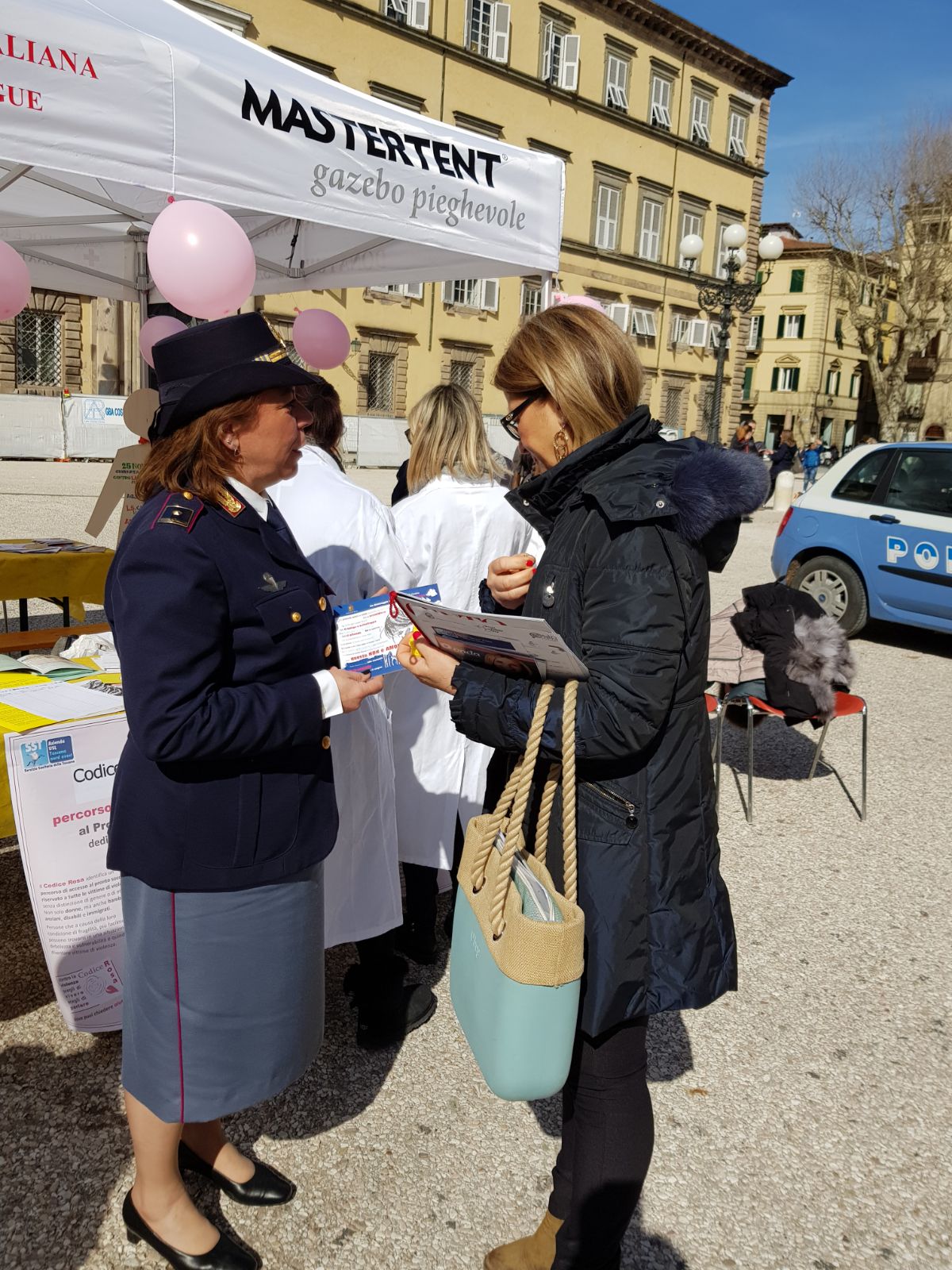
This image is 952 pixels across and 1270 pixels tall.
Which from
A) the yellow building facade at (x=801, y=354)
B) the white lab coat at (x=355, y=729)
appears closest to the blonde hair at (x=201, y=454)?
the white lab coat at (x=355, y=729)

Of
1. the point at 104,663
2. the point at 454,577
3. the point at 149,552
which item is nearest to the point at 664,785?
the point at 149,552

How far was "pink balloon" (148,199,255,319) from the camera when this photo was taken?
10.5ft

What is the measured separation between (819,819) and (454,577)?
2.54 metres

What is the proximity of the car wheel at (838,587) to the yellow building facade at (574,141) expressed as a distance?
16.6 metres

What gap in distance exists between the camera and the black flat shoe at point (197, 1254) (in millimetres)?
1911

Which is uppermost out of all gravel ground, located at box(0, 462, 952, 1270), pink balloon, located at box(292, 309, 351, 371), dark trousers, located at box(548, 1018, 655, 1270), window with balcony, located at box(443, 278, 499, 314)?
window with balcony, located at box(443, 278, 499, 314)

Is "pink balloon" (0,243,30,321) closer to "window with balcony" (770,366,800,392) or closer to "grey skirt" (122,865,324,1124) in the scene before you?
"grey skirt" (122,865,324,1124)

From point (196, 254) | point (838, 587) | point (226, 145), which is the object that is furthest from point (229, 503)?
point (838, 587)

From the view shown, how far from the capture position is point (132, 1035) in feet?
6.09

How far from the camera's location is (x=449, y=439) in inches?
124

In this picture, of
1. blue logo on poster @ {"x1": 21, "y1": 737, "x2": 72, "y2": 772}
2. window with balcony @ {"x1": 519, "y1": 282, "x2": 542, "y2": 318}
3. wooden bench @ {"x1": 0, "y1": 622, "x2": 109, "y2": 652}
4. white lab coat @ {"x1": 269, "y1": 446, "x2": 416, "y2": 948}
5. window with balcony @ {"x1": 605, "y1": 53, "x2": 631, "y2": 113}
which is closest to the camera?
blue logo on poster @ {"x1": 21, "y1": 737, "x2": 72, "y2": 772}

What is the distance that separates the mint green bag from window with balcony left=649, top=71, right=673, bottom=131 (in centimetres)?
3707

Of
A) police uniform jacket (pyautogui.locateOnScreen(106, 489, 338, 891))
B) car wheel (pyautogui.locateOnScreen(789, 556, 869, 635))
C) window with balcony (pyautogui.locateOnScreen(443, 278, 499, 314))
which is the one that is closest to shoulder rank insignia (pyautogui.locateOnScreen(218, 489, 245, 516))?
police uniform jacket (pyautogui.locateOnScreen(106, 489, 338, 891))

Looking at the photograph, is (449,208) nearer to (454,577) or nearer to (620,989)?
(454,577)
